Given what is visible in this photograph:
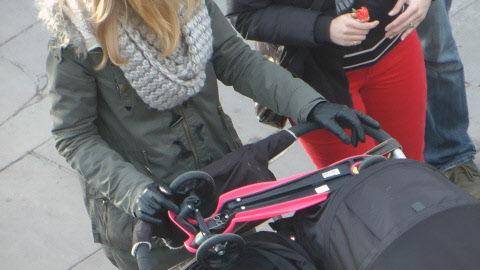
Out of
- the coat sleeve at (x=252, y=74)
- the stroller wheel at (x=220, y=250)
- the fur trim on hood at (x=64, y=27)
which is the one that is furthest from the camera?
the coat sleeve at (x=252, y=74)

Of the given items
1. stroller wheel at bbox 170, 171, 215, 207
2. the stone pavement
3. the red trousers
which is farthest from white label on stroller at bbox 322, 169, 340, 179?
the stone pavement

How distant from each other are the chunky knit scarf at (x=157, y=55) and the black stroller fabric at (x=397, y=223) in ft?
2.03

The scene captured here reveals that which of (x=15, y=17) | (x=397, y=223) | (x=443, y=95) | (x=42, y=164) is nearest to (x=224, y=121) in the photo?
(x=397, y=223)

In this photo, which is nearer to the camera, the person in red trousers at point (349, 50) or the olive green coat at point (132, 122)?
the olive green coat at point (132, 122)

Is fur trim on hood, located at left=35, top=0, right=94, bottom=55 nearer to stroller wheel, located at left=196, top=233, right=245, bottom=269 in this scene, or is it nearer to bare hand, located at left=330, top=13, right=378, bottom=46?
stroller wheel, located at left=196, top=233, right=245, bottom=269

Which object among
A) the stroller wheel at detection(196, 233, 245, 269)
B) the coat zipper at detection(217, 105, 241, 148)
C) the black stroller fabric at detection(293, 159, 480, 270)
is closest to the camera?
the black stroller fabric at detection(293, 159, 480, 270)

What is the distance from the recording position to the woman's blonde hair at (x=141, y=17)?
202cm

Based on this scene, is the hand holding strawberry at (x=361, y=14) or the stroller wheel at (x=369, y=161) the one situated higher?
the hand holding strawberry at (x=361, y=14)

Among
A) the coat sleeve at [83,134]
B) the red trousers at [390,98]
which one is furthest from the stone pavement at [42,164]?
the coat sleeve at [83,134]

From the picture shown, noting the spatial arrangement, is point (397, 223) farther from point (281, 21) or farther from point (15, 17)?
point (15, 17)

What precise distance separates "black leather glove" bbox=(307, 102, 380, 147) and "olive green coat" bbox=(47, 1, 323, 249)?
5 cm

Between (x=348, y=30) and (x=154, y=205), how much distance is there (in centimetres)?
106

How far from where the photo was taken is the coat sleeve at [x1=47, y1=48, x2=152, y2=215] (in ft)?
6.92

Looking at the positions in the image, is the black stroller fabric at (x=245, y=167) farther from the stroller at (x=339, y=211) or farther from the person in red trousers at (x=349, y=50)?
the person in red trousers at (x=349, y=50)
